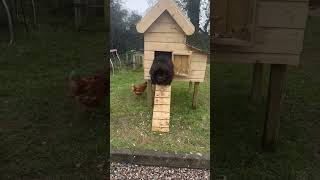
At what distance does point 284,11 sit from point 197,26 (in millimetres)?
612

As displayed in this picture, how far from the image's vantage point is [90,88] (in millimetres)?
3012

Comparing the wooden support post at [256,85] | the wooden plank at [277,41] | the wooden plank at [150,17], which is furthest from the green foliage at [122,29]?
the wooden support post at [256,85]

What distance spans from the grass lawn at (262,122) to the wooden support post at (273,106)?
0.11 metres

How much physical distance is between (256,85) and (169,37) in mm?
1215

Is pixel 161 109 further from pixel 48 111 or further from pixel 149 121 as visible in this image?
pixel 48 111

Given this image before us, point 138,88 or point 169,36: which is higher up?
point 169,36

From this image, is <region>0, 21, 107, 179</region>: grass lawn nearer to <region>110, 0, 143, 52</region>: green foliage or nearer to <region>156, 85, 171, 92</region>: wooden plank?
<region>156, 85, 171, 92</region>: wooden plank

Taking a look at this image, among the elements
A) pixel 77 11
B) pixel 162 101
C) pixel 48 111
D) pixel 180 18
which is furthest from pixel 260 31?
pixel 48 111

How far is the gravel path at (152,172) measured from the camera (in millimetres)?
2455

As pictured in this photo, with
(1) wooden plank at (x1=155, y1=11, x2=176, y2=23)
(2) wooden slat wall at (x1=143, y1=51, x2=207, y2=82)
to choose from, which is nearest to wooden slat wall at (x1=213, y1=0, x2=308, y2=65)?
(2) wooden slat wall at (x1=143, y1=51, x2=207, y2=82)

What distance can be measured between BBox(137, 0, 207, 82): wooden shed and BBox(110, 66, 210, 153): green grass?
0.32ft

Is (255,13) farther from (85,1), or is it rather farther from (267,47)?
(85,1)

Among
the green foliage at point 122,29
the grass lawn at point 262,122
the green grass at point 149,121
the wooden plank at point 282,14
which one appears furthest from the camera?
the grass lawn at point 262,122

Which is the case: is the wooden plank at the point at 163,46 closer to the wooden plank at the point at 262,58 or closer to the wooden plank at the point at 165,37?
the wooden plank at the point at 165,37
